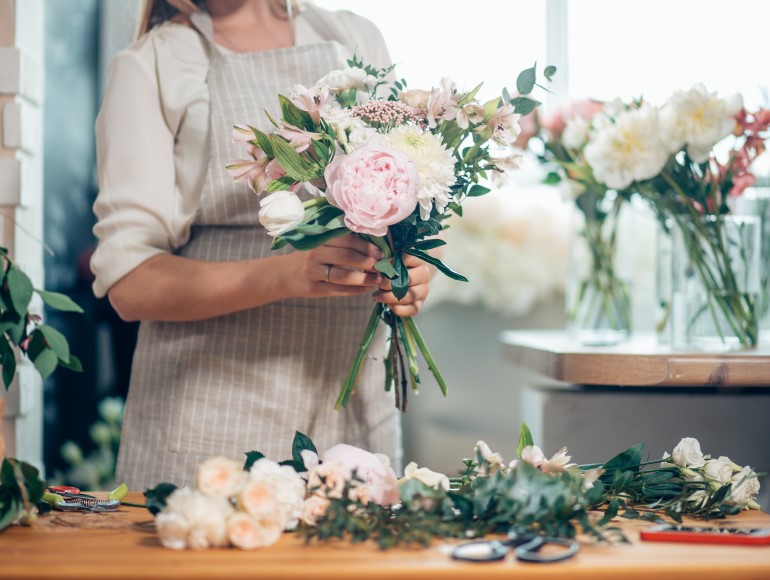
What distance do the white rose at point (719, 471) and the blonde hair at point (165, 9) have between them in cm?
102

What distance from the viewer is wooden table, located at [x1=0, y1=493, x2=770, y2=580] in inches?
27.2

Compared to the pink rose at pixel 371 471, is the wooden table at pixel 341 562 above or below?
below

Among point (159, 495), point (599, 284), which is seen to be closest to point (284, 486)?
point (159, 495)

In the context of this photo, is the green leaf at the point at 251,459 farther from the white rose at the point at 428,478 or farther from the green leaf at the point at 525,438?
the green leaf at the point at 525,438

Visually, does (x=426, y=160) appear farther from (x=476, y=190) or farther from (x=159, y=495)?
(x=159, y=495)

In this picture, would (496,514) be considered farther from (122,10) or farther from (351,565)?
(122,10)

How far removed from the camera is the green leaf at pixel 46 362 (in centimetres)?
95

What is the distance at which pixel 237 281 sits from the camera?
4.05 ft

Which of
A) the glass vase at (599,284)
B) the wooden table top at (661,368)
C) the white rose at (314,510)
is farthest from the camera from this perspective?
the glass vase at (599,284)

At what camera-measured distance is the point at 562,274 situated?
263cm

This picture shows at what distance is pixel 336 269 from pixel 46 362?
0.38 metres

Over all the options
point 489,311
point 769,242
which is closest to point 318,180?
point 769,242

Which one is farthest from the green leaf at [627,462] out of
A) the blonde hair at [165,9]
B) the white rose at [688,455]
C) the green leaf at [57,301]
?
the blonde hair at [165,9]

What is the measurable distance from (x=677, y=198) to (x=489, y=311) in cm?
114
